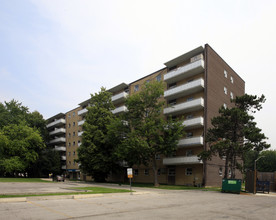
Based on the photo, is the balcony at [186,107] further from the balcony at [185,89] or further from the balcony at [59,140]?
the balcony at [59,140]

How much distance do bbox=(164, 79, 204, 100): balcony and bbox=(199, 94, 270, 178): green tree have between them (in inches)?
258

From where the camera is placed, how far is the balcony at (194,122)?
31.2 m

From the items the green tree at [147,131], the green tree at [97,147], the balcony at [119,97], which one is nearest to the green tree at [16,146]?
the green tree at [97,147]

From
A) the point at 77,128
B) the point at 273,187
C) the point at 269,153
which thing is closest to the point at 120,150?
the point at 273,187

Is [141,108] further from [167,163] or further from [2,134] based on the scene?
[2,134]

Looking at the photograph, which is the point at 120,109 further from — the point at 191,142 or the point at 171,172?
the point at 191,142

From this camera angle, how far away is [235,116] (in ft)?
84.7

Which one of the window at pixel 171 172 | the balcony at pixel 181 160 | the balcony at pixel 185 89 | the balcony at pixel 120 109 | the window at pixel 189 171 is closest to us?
the balcony at pixel 181 160

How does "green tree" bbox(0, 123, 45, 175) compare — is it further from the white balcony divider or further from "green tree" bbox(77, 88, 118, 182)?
the white balcony divider

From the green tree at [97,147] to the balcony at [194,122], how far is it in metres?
11.1

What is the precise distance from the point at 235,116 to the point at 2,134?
45570 mm

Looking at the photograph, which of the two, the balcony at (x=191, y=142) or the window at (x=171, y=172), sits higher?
the balcony at (x=191, y=142)

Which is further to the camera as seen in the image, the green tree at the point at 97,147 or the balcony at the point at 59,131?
the balcony at the point at 59,131

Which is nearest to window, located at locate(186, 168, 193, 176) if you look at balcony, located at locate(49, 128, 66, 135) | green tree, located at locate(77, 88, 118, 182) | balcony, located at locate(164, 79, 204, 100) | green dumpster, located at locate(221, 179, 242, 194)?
green dumpster, located at locate(221, 179, 242, 194)
